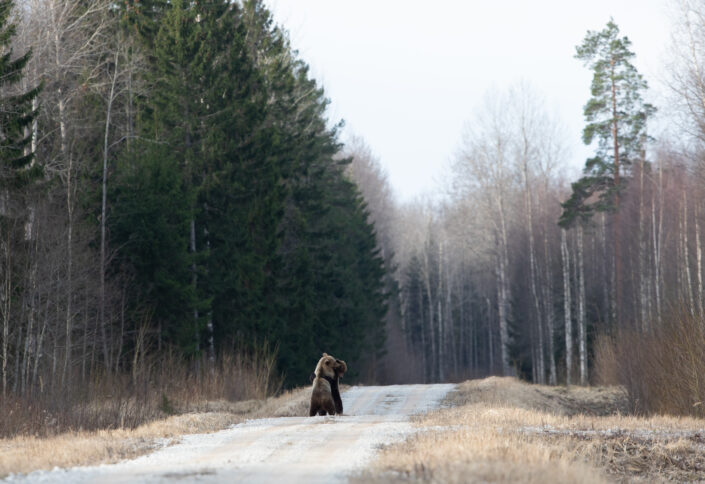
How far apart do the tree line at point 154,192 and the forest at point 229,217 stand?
0.30ft

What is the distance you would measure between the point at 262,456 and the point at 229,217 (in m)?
22.1

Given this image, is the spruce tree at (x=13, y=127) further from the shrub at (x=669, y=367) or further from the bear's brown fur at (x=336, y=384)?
the shrub at (x=669, y=367)

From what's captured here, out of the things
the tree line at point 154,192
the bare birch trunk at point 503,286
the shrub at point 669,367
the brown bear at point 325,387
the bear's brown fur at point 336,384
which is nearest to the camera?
the brown bear at point 325,387

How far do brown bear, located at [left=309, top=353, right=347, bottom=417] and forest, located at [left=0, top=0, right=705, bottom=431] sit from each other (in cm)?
378

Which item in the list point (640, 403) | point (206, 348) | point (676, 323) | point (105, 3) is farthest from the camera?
point (105, 3)

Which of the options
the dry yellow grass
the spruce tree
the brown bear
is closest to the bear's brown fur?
the brown bear

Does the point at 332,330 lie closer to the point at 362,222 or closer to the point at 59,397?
the point at 362,222

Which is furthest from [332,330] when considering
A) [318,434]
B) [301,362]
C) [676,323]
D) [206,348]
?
[318,434]

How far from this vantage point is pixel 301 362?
3356cm

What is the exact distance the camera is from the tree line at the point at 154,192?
67.3 feet

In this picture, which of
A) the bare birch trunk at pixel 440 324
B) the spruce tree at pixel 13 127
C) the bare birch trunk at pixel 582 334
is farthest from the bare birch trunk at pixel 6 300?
the bare birch trunk at pixel 440 324

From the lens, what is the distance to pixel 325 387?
15.2 metres

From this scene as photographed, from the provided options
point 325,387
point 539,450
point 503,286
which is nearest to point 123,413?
point 325,387

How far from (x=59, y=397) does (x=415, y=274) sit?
66.2m
